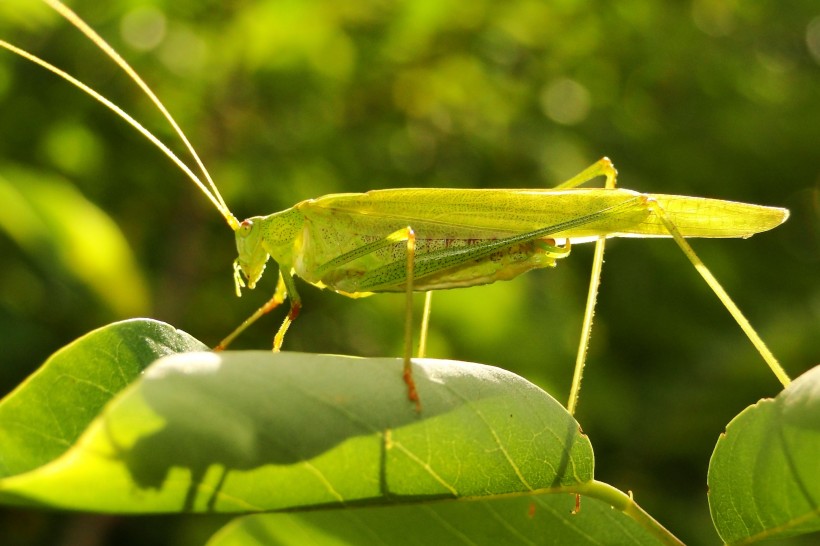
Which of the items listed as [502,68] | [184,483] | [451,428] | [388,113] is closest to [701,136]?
[502,68]

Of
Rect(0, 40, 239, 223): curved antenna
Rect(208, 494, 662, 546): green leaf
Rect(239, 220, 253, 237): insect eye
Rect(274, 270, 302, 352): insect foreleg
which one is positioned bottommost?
Rect(208, 494, 662, 546): green leaf

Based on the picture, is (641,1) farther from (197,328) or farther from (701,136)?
(197,328)

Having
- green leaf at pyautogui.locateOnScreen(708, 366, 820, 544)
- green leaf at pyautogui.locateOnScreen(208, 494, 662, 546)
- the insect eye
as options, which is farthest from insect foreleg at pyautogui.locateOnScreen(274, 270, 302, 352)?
green leaf at pyautogui.locateOnScreen(708, 366, 820, 544)

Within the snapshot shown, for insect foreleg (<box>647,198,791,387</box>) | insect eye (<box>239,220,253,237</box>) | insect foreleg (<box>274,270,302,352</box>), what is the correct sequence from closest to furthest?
1. insect foreleg (<box>647,198,791,387</box>)
2. insect foreleg (<box>274,270,302,352</box>)
3. insect eye (<box>239,220,253,237</box>)

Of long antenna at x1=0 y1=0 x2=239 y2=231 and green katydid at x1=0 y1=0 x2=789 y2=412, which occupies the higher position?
long antenna at x1=0 y1=0 x2=239 y2=231

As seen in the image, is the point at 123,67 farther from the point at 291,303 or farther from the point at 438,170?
the point at 438,170

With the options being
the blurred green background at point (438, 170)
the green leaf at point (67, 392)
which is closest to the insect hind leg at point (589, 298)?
the blurred green background at point (438, 170)

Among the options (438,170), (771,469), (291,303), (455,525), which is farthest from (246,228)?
(771,469)

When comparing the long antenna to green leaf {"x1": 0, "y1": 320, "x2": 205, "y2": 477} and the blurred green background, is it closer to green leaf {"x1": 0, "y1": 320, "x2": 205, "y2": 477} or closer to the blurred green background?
the blurred green background
